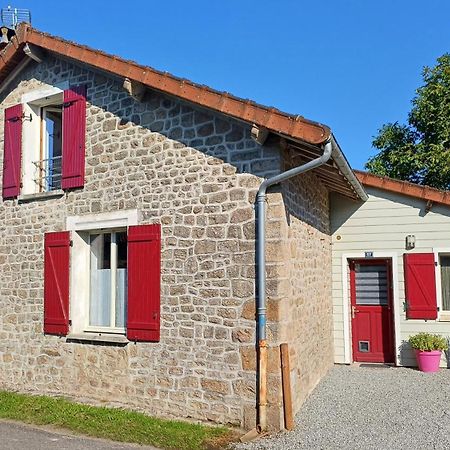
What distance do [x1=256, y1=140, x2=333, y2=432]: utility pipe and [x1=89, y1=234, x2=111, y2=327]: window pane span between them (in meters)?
2.62

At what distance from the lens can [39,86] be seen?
849cm

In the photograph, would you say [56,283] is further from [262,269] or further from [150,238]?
[262,269]

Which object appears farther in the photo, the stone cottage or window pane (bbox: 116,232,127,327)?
window pane (bbox: 116,232,127,327)

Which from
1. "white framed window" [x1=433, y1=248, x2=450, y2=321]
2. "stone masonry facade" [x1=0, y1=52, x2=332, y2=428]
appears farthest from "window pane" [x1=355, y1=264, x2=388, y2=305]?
"stone masonry facade" [x1=0, y1=52, x2=332, y2=428]

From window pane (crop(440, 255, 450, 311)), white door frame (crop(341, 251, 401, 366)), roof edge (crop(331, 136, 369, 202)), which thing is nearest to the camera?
roof edge (crop(331, 136, 369, 202))

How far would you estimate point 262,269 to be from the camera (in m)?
5.79

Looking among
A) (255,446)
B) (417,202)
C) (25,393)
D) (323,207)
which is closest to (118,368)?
(25,393)

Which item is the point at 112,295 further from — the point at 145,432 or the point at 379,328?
the point at 379,328

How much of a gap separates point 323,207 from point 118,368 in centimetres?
447

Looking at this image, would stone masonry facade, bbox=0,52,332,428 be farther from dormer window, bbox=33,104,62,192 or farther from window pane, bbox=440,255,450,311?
window pane, bbox=440,255,450,311

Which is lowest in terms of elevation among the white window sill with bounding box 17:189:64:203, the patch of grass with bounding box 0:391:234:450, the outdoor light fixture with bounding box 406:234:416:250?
the patch of grass with bounding box 0:391:234:450

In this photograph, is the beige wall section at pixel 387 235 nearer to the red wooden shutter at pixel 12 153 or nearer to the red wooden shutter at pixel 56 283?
the red wooden shutter at pixel 56 283

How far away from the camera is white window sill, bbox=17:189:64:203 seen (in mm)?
7863

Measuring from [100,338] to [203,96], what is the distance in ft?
11.6
